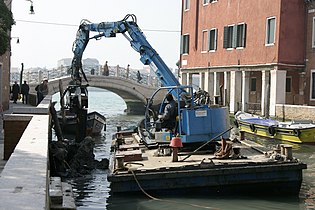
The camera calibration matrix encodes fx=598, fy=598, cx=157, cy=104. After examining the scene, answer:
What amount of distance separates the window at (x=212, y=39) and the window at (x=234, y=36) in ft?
5.84

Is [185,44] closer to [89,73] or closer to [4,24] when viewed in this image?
[89,73]

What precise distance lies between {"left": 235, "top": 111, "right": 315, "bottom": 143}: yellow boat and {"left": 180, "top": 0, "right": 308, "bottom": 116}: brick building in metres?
2.18

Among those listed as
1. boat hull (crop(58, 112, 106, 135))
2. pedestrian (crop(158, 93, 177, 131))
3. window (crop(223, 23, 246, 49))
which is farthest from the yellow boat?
pedestrian (crop(158, 93, 177, 131))

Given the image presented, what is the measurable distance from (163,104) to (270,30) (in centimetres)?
1651

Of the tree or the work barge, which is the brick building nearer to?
the tree

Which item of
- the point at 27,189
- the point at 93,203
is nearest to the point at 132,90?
the point at 93,203

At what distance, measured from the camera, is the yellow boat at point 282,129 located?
2283 cm

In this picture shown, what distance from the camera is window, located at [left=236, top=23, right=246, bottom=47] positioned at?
110 ft

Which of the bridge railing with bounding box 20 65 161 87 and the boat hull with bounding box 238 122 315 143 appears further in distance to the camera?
the bridge railing with bounding box 20 65 161 87

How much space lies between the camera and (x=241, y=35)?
34.0 meters

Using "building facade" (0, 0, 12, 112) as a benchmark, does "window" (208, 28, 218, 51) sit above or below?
above

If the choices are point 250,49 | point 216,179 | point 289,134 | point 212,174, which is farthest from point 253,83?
point 212,174

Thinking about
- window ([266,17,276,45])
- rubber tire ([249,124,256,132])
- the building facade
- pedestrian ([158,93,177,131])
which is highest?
window ([266,17,276,45])

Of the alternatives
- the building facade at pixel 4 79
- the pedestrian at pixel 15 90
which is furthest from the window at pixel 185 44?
the building facade at pixel 4 79
